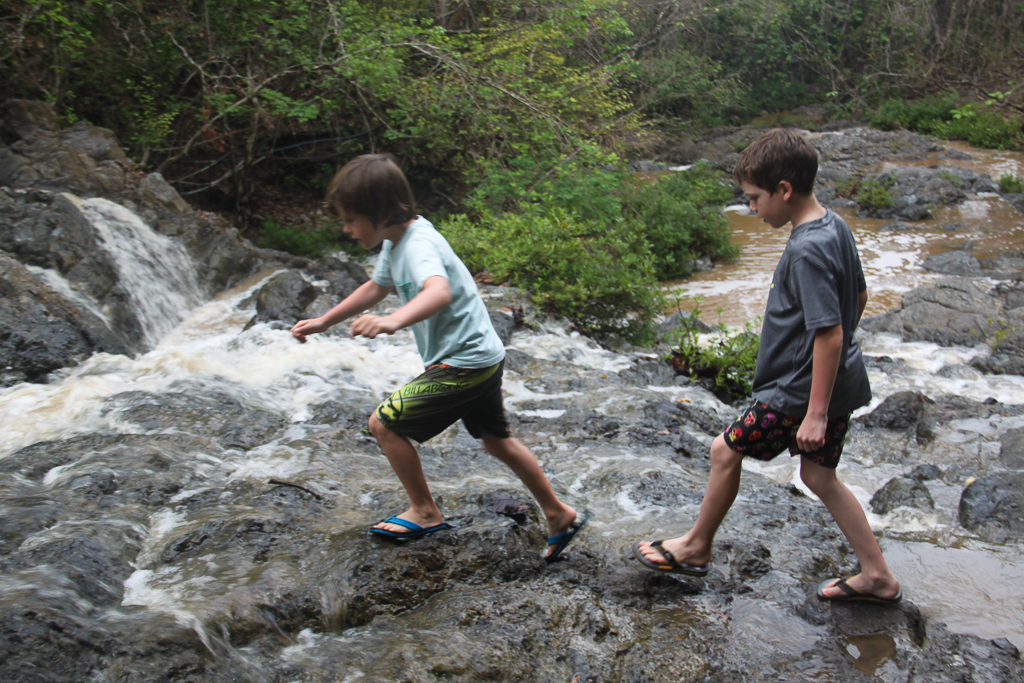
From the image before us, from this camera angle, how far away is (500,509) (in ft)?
9.72

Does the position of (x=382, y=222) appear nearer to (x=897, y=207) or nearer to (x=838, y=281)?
(x=838, y=281)

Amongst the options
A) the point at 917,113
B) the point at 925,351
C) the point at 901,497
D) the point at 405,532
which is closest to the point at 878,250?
the point at 925,351

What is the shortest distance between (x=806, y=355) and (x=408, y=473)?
137 cm

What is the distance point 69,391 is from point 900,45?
30703 mm

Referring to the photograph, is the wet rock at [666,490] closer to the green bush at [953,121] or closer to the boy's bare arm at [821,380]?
the boy's bare arm at [821,380]

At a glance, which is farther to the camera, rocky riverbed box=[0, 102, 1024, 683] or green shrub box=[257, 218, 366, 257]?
green shrub box=[257, 218, 366, 257]

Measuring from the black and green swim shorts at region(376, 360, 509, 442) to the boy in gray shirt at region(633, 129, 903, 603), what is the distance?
2.82 ft

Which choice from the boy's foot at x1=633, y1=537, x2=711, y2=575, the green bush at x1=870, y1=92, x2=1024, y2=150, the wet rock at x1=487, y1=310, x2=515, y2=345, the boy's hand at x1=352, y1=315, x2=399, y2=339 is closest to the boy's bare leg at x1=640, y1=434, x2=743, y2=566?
the boy's foot at x1=633, y1=537, x2=711, y2=575

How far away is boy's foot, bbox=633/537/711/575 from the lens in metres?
2.60

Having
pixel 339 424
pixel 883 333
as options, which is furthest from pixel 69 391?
pixel 883 333

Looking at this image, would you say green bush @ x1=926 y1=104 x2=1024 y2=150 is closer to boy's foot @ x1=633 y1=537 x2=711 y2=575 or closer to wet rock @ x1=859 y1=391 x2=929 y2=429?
wet rock @ x1=859 y1=391 x2=929 y2=429

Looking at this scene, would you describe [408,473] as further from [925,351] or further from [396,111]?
[396,111]

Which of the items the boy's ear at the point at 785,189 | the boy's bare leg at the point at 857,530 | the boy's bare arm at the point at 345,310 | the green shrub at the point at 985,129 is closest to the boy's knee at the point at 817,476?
the boy's bare leg at the point at 857,530

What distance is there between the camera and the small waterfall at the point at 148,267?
272 inches
